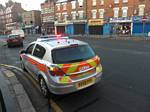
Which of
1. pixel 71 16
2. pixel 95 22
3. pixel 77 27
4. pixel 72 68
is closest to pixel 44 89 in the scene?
pixel 72 68

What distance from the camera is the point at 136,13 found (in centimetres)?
3180

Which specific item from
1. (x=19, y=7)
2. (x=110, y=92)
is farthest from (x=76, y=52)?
(x=19, y=7)

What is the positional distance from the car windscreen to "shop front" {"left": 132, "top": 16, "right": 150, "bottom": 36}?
95.5ft

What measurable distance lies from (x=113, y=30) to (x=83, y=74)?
32792mm

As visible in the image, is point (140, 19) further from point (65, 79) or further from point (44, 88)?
point (65, 79)

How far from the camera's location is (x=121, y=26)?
34625mm

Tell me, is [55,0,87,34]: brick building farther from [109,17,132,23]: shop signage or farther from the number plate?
the number plate

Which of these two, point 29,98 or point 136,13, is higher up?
point 136,13

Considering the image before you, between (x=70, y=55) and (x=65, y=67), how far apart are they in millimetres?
474

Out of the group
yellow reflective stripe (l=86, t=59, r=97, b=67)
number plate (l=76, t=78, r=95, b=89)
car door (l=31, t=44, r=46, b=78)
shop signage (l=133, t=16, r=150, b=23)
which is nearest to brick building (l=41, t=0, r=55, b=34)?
shop signage (l=133, t=16, r=150, b=23)

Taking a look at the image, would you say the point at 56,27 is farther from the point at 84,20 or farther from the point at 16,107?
the point at 16,107

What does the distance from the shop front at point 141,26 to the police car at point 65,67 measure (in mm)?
29179

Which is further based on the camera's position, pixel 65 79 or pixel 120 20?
pixel 120 20

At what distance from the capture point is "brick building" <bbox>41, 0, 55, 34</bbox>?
168ft
